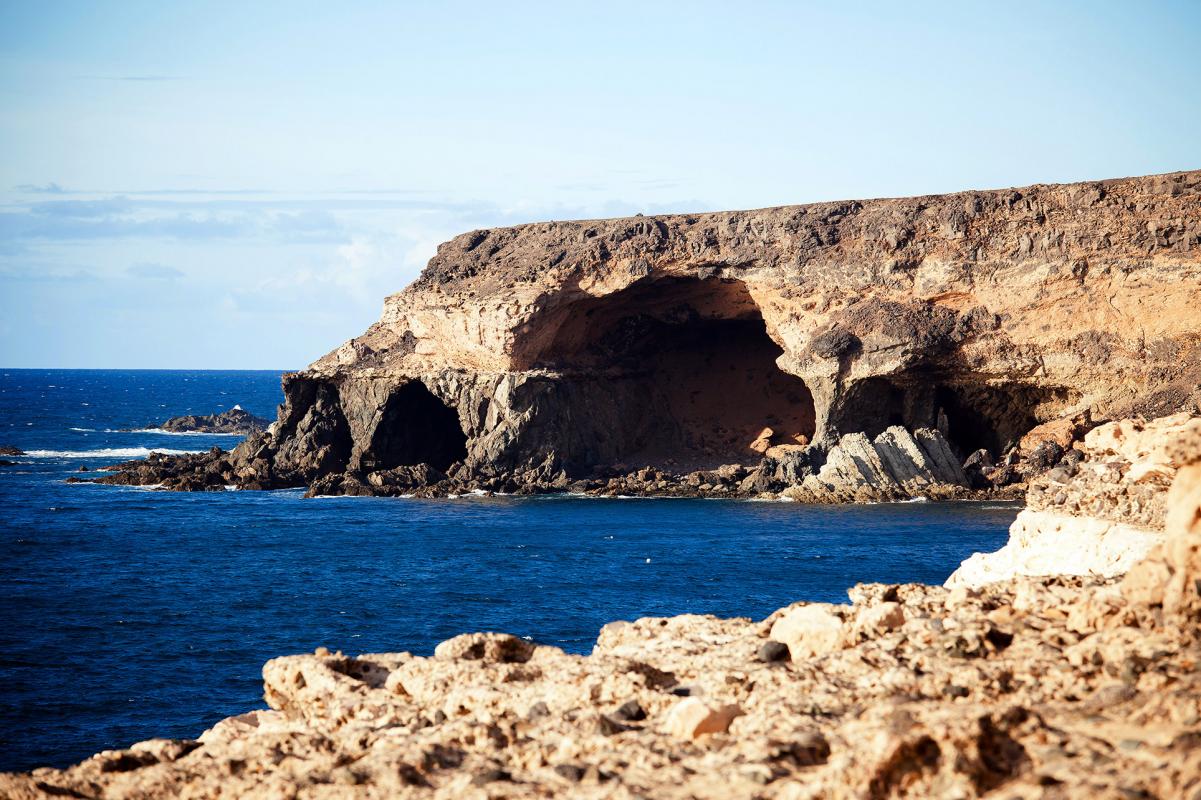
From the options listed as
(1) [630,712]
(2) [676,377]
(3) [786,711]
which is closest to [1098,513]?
(3) [786,711]

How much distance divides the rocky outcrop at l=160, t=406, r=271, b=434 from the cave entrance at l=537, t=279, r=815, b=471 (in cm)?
5167

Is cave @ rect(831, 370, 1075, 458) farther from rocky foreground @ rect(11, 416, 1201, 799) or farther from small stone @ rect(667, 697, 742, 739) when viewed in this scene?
small stone @ rect(667, 697, 742, 739)

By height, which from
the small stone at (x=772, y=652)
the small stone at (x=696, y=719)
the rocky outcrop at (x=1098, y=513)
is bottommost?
the small stone at (x=696, y=719)

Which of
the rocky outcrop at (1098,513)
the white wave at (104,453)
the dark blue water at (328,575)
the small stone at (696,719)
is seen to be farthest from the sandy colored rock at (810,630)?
the white wave at (104,453)

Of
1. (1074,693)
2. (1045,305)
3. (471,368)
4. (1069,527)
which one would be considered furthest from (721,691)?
(471,368)

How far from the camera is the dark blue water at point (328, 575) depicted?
27016 mm

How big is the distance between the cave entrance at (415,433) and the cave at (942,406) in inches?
825

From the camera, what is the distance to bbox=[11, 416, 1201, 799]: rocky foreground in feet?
27.8

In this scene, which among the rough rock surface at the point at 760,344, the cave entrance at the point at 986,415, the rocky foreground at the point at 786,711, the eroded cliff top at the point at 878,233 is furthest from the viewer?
the cave entrance at the point at 986,415

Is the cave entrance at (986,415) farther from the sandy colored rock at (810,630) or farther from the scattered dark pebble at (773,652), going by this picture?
the scattered dark pebble at (773,652)

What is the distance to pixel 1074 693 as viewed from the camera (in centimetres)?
969

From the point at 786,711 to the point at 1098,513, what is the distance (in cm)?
1049

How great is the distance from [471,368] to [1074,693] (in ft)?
181

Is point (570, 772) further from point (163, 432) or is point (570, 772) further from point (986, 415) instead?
point (163, 432)
